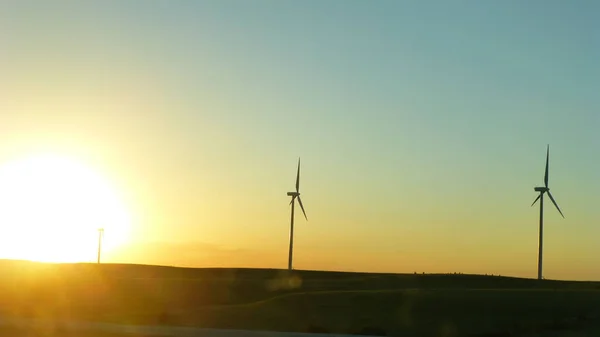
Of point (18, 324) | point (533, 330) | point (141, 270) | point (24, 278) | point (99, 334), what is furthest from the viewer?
point (141, 270)

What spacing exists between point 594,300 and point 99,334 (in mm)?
40766

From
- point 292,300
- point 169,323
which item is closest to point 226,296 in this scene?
point 292,300

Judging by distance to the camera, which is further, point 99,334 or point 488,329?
point 488,329

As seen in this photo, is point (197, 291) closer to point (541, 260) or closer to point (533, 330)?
point (541, 260)

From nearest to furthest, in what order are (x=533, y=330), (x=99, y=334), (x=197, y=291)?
(x=99, y=334), (x=533, y=330), (x=197, y=291)

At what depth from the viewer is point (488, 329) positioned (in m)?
57.8

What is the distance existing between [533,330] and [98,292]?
48029mm

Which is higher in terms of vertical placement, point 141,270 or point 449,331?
point 141,270

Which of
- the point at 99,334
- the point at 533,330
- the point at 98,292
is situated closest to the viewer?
the point at 99,334

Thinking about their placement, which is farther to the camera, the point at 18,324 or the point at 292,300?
the point at 292,300

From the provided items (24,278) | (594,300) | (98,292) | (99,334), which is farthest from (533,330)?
(24,278)

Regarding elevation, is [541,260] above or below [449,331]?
above

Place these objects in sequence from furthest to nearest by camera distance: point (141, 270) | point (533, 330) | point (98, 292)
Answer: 1. point (141, 270)
2. point (98, 292)
3. point (533, 330)

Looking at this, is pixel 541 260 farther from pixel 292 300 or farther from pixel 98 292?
pixel 98 292
